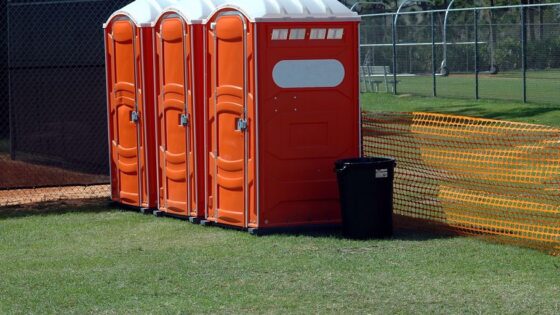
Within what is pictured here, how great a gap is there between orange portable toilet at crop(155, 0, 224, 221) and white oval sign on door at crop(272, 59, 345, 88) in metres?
1.16

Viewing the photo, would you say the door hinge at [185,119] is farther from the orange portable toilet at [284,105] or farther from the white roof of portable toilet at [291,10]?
the white roof of portable toilet at [291,10]

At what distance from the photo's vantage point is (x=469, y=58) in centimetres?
3244

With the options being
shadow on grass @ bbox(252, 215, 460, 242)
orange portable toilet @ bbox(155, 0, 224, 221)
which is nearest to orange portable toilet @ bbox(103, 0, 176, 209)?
orange portable toilet @ bbox(155, 0, 224, 221)

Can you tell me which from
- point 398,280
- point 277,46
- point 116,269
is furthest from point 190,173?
point 398,280

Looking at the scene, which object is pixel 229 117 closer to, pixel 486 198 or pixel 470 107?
pixel 486 198

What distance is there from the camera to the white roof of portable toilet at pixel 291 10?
10.5 meters

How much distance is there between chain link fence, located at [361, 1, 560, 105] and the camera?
93.6 ft

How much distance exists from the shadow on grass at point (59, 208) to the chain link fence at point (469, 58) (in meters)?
Result: 14.5

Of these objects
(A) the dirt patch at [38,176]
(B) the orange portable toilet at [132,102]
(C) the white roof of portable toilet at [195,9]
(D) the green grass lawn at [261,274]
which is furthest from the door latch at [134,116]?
(A) the dirt patch at [38,176]

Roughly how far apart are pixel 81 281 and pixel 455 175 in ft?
18.7

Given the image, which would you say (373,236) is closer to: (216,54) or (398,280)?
(398,280)

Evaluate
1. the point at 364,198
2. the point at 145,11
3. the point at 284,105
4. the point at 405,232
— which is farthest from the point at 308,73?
the point at 145,11

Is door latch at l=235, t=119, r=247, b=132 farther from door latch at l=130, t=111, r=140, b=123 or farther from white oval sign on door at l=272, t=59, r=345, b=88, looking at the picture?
door latch at l=130, t=111, r=140, b=123

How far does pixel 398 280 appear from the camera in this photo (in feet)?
27.6
